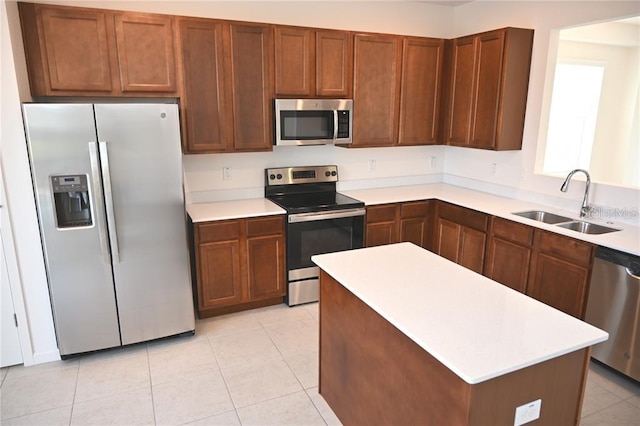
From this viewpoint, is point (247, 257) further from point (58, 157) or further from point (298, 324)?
point (58, 157)

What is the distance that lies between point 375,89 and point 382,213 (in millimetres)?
1159

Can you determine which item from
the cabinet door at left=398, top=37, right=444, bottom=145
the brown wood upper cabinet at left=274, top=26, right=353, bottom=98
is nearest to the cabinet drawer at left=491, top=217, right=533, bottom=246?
the cabinet door at left=398, top=37, right=444, bottom=145

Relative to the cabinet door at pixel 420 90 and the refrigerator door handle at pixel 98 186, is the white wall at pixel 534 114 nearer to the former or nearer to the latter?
the cabinet door at pixel 420 90

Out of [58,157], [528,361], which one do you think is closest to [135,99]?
[58,157]

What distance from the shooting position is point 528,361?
134cm

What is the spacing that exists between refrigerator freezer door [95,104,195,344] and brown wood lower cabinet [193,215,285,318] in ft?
0.79

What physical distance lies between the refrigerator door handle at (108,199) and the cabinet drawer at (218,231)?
61 centimetres

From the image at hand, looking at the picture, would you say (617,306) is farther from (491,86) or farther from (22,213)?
(22,213)

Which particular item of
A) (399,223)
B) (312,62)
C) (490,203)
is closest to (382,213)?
(399,223)

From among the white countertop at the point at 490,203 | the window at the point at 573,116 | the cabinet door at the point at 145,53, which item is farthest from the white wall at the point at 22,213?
the window at the point at 573,116

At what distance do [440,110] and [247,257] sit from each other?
244cm

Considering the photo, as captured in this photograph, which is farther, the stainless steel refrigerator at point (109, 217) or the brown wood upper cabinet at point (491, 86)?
the brown wood upper cabinet at point (491, 86)

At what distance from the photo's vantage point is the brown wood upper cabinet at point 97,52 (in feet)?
9.24

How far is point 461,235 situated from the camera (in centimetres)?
383
